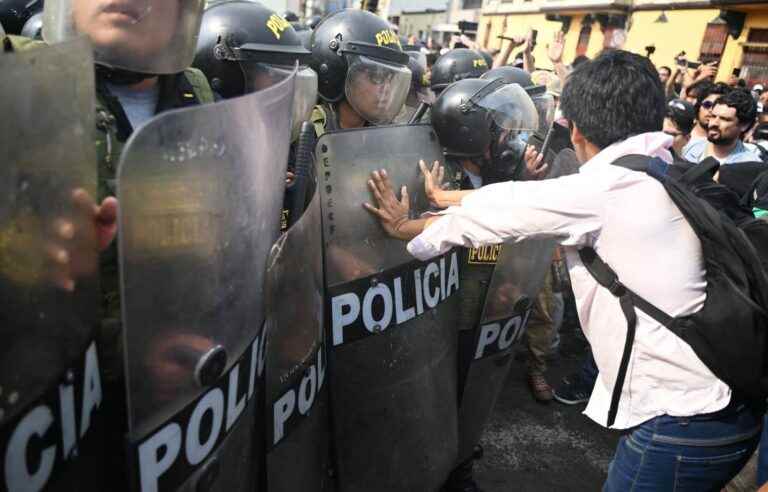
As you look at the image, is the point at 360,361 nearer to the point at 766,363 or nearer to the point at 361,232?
the point at 361,232

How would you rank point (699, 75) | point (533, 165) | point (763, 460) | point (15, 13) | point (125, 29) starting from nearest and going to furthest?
point (125, 29) → point (763, 460) → point (533, 165) → point (15, 13) → point (699, 75)

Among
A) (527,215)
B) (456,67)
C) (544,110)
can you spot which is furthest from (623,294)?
(456,67)

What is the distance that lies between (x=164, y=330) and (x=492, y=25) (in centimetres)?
3306

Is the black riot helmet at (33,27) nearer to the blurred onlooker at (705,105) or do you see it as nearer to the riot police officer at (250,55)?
the riot police officer at (250,55)

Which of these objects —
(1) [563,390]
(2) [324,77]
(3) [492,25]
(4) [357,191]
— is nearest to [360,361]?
(4) [357,191]

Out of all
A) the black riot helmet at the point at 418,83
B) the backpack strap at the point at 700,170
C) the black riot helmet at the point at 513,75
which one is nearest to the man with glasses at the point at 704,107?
the black riot helmet at the point at 513,75

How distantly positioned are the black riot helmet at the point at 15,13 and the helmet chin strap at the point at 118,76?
9.15ft

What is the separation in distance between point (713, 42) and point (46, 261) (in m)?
18.5

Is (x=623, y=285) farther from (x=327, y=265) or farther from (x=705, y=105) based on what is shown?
(x=705, y=105)

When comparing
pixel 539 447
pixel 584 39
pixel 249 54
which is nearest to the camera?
pixel 249 54

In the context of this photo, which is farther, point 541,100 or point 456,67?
point 456,67

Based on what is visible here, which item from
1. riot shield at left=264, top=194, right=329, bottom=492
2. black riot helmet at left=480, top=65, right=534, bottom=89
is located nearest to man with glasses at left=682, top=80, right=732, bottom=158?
black riot helmet at left=480, top=65, right=534, bottom=89

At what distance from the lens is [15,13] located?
3.52 m

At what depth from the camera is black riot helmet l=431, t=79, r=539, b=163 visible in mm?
2174
